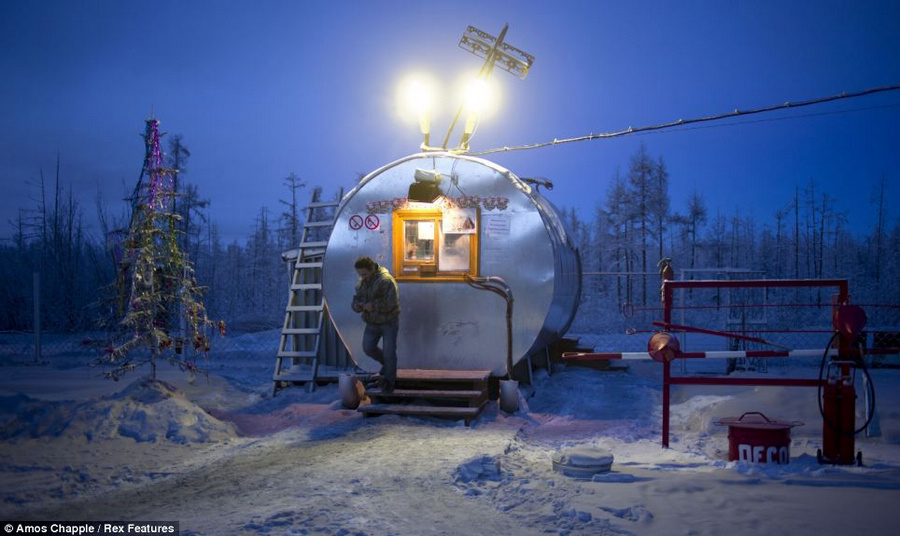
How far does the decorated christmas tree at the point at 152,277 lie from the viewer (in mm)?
8719

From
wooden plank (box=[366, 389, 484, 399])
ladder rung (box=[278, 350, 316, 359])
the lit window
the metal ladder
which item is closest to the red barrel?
wooden plank (box=[366, 389, 484, 399])

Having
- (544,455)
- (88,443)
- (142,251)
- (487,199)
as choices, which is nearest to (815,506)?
(544,455)

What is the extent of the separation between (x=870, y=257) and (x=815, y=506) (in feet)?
185

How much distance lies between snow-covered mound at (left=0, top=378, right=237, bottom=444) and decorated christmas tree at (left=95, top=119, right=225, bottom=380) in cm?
91

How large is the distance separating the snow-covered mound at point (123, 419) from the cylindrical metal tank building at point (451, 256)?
114 inches

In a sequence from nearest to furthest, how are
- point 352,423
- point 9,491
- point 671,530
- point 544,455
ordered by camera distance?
1. point 671,530
2. point 9,491
3. point 544,455
4. point 352,423

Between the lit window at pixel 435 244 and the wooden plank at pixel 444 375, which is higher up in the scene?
the lit window at pixel 435 244

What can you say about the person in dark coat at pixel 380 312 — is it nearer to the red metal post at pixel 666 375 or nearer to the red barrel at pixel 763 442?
the red metal post at pixel 666 375

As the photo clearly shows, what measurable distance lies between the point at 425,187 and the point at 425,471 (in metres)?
4.82

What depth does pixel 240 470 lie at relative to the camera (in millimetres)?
6141

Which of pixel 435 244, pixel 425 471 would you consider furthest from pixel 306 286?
pixel 425 471

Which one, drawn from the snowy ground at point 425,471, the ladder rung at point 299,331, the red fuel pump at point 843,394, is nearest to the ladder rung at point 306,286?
the ladder rung at point 299,331

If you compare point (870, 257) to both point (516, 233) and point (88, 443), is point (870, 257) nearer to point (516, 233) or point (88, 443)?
point (516, 233)

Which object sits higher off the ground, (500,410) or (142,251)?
(142,251)
